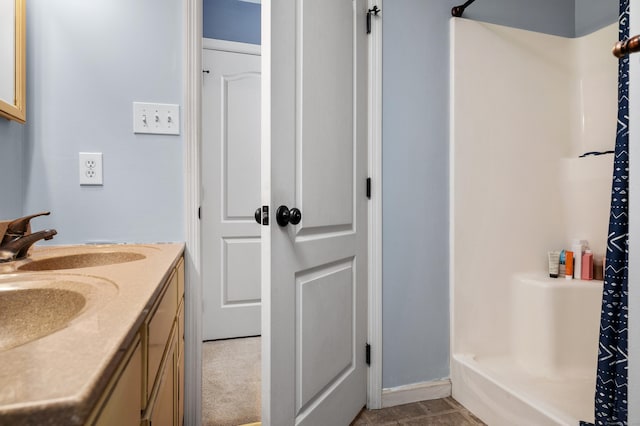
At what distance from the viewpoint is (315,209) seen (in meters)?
1.33

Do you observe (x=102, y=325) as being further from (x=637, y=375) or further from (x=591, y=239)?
(x=591, y=239)

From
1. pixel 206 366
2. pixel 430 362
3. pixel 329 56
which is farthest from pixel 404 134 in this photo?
pixel 206 366

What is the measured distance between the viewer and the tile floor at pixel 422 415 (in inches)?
62.5

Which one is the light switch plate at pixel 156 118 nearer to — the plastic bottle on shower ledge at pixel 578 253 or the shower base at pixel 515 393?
the shower base at pixel 515 393

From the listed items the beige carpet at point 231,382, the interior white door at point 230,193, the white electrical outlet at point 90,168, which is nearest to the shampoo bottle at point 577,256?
the beige carpet at point 231,382

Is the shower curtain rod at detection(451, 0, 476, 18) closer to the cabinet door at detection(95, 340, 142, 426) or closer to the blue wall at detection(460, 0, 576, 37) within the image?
the blue wall at detection(460, 0, 576, 37)

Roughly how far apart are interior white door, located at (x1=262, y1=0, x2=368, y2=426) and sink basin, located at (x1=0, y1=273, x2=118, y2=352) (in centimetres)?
58

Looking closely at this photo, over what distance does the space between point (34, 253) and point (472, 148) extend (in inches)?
75.2

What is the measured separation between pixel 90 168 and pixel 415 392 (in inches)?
69.4

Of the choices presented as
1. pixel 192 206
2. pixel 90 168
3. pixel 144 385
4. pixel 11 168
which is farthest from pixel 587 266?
pixel 11 168

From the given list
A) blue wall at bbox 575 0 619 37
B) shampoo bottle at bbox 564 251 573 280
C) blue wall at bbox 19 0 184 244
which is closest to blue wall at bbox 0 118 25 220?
blue wall at bbox 19 0 184 244

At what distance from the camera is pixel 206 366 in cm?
217

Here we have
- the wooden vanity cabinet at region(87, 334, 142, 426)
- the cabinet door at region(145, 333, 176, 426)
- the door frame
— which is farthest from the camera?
the door frame

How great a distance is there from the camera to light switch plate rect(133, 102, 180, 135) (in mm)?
1408
